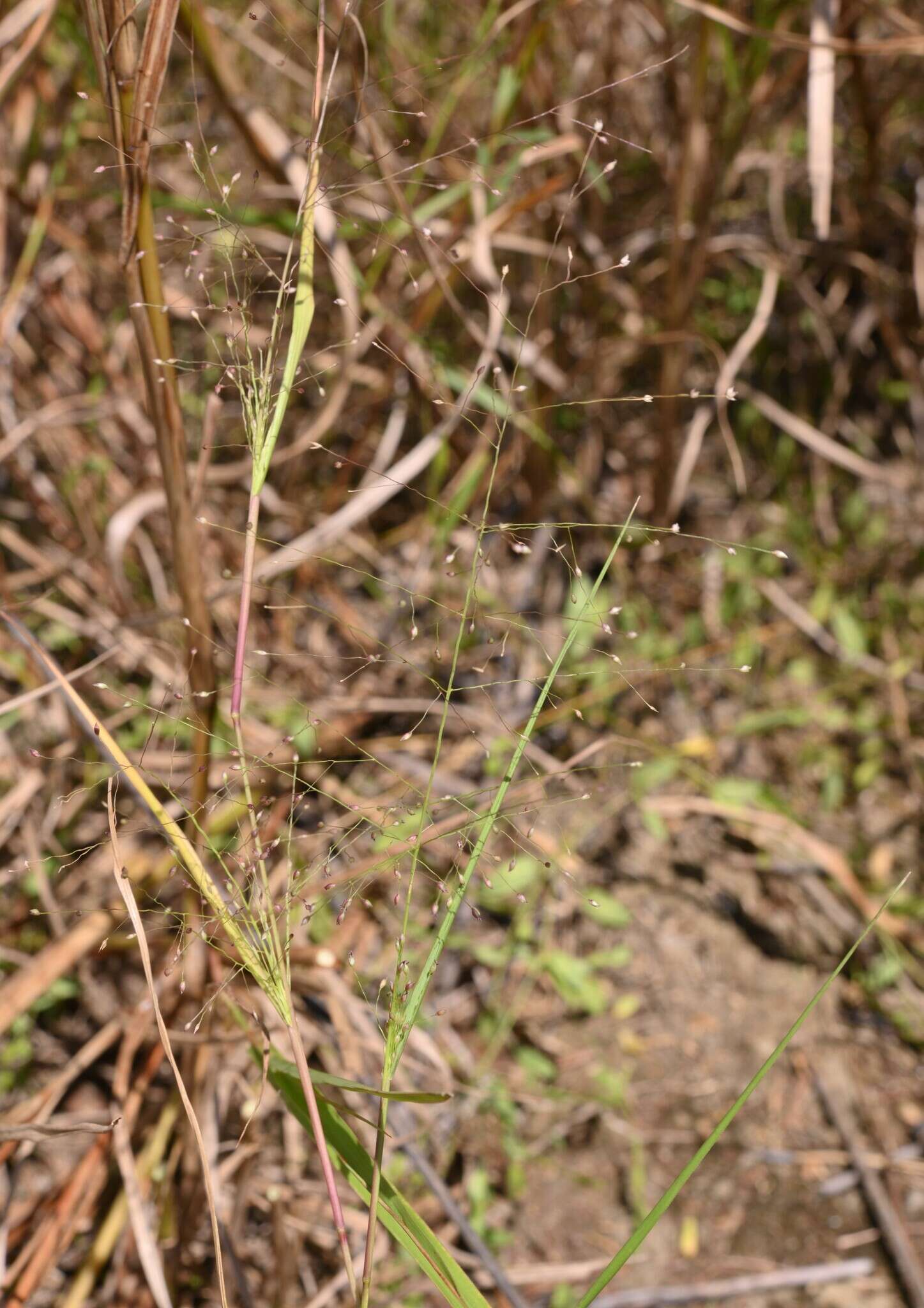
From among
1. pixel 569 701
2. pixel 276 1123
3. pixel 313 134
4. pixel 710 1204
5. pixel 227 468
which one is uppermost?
pixel 313 134

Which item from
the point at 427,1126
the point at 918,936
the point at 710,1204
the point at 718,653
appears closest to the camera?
the point at 427,1126

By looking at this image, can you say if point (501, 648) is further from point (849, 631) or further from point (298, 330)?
point (849, 631)

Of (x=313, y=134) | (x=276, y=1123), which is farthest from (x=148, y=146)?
(x=276, y=1123)

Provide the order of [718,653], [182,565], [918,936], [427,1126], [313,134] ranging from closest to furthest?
1. [313,134]
2. [182,565]
3. [427,1126]
4. [918,936]
5. [718,653]

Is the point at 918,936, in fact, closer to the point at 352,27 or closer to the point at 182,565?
the point at 182,565

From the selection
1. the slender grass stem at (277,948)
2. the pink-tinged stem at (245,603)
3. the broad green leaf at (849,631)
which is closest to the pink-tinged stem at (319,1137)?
the slender grass stem at (277,948)

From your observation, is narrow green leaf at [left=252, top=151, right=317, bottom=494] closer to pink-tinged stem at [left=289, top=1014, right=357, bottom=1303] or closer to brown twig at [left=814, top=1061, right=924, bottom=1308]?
pink-tinged stem at [left=289, top=1014, right=357, bottom=1303]

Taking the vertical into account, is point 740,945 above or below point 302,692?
below

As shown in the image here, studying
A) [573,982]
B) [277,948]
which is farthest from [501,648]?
[573,982]

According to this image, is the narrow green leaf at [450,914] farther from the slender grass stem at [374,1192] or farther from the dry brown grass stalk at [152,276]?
the dry brown grass stalk at [152,276]
